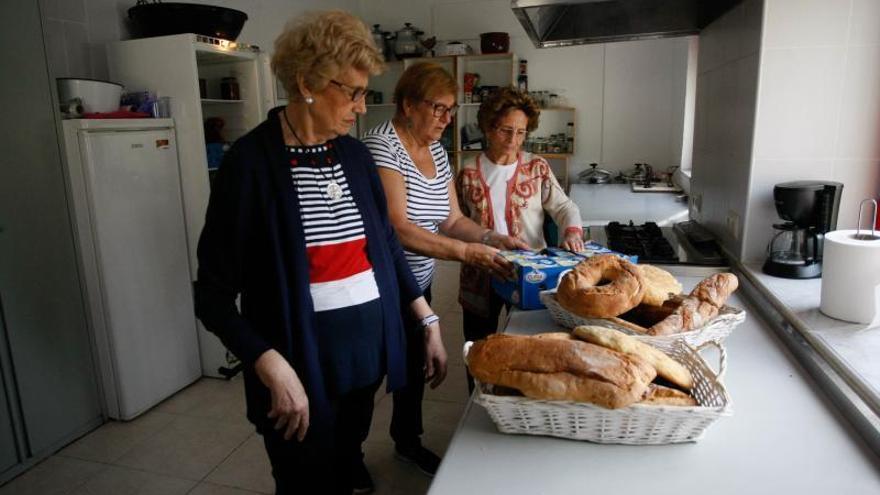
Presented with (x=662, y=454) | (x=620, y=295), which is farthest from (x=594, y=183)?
(x=662, y=454)

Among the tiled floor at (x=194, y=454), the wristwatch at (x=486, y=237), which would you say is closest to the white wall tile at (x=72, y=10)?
the tiled floor at (x=194, y=454)

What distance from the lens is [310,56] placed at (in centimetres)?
123

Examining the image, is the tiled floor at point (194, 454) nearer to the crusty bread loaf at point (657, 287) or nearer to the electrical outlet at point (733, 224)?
the crusty bread loaf at point (657, 287)

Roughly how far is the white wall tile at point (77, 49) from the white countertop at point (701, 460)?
2.71 m

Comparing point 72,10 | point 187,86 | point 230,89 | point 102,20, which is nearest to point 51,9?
point 72,10

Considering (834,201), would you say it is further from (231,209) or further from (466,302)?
(231,209)

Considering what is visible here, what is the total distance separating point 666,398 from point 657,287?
48 cm

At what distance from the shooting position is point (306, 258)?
1.25m

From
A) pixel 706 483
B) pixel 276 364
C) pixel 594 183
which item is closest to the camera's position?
pixel 706 483

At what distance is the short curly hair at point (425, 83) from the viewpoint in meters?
1.81

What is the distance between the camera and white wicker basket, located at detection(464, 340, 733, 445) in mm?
861

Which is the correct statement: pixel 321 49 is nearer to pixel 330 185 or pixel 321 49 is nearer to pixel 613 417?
pixel 330 185

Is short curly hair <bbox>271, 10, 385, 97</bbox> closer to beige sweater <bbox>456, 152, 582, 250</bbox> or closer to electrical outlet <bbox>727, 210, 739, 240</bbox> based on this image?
beige sweater <bbox>456, 152, 582, 250</bbox>

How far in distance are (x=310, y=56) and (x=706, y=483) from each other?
1041 millimetres
